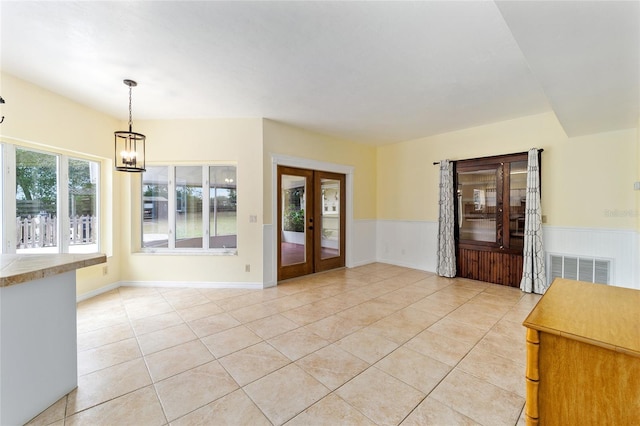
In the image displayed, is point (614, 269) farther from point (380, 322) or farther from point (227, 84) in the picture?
point (227, 84)

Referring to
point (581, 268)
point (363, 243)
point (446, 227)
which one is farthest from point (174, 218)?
point (581, 268)

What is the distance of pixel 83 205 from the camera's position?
4051 millimetres

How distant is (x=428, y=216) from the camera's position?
18.0ft

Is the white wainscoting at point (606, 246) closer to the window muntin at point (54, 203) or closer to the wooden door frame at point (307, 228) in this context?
the wooden door frame at point (307, 228)

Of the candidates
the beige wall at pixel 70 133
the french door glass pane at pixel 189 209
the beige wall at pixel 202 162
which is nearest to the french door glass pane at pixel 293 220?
the beige wall at pixel 202 162

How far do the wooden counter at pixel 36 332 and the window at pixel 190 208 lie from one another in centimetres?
251

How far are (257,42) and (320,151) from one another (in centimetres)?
299

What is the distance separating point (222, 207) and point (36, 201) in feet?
7.57

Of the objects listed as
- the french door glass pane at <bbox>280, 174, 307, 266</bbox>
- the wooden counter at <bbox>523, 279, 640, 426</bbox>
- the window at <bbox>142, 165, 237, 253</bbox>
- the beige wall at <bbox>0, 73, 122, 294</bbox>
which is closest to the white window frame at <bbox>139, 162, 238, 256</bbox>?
the window at <bbox>142, 165, 237, 253</bbox>

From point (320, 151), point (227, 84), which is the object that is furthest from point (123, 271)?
point (320, 151)

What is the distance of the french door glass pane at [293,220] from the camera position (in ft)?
16.3

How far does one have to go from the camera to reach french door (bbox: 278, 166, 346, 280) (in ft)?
16.2

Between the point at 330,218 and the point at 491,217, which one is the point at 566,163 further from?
the point at 330,218

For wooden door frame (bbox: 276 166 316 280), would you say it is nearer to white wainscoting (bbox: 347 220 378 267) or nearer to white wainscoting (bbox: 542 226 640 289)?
white wainscoting (bbox: 347 220 378 267)
